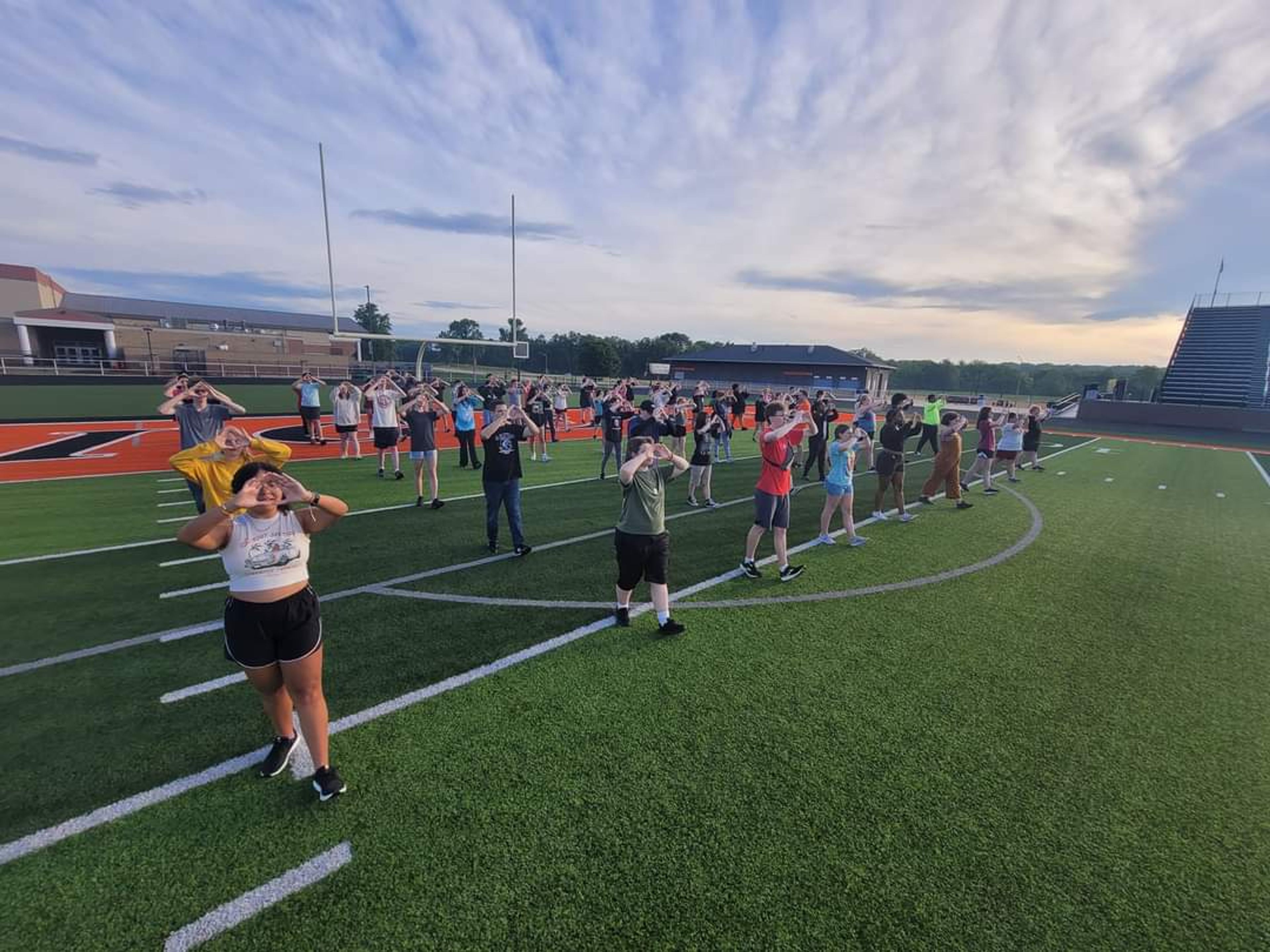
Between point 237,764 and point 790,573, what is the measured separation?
5.88 m

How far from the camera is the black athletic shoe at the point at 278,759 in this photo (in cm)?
363

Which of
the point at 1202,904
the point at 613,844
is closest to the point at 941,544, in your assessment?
the point at 1202,904

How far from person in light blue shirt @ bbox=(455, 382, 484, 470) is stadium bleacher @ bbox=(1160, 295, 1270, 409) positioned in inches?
1923

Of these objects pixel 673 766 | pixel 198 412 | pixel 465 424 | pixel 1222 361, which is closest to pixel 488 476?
pixel 198 412

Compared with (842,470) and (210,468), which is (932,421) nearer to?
(842,470)

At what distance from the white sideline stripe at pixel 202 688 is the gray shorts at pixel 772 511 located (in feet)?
18.2

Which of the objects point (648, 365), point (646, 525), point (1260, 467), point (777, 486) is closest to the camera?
point (646, 525)

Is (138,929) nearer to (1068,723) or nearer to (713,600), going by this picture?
(713,600)

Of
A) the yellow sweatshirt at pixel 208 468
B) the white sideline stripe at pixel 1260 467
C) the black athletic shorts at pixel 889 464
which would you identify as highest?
the yellow sweatshirt at pixel 208 468

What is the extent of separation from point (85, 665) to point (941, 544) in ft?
35.0

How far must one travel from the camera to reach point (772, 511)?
22.7 ft

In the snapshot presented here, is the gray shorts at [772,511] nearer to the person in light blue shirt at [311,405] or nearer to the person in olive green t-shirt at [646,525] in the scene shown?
the person in olive green t-shirt at [646,525]

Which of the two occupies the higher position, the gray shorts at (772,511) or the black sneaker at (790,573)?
the gray shorts at (772,511)

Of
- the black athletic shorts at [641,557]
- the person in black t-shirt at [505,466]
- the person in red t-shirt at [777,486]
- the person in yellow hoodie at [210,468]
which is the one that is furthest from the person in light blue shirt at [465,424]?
the black athletic shorts at [641,557]
